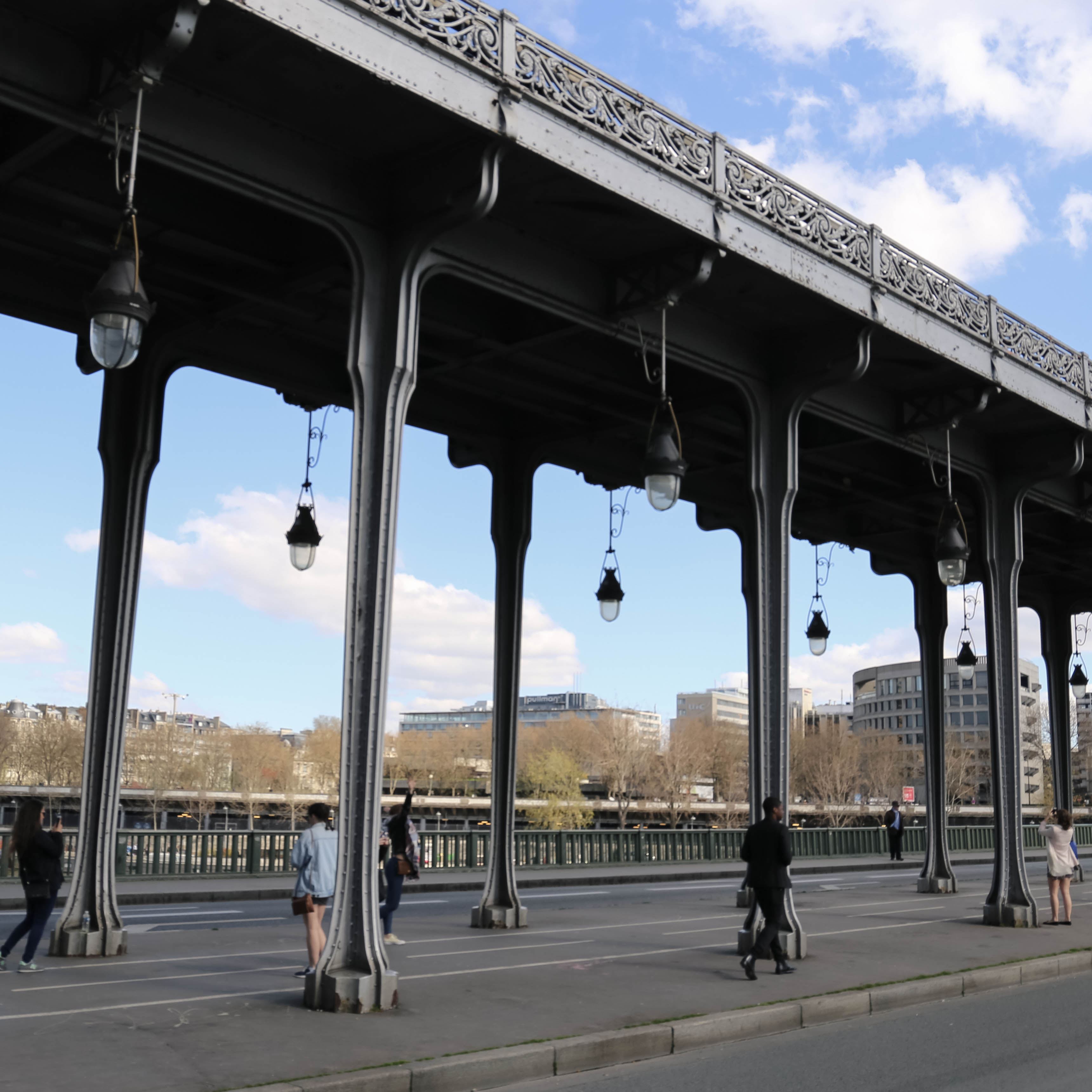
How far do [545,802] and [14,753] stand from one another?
55790 millimetres

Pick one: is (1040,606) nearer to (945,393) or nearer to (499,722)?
(945,393)

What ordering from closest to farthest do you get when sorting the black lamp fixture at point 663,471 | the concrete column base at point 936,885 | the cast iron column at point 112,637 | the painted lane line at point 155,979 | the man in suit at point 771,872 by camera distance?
the painted lane line at point 155,979 < the black lamp fixture at point 663,471 < the man in suit at point 771,872 < the cast iron column at point 112,637 < the concrete column base at point 936,885

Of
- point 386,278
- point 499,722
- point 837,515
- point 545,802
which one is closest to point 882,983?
point 499,722

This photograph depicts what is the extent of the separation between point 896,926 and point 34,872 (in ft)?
37.8

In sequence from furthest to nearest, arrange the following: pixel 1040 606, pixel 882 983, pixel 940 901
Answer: pixel 1040 606 → pixel 940 901 → pixel 882 983

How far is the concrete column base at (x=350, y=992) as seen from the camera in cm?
909

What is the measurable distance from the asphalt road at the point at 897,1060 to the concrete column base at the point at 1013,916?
22.0 ft

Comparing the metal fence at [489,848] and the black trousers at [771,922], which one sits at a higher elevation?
the black trousers at [771,922]

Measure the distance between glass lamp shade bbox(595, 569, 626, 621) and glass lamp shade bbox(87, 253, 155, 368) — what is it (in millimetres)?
11615

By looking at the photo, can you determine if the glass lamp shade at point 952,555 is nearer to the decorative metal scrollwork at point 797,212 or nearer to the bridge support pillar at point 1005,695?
the bridge support pillar at point 1005,695

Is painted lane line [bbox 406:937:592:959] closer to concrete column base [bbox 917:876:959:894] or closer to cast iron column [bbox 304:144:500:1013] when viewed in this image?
cast iron column [bbox 304:144:500:1013]

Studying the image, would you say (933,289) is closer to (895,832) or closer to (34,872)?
(34,872)

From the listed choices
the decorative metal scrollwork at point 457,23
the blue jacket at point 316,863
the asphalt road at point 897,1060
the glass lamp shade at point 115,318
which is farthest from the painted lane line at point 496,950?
the decorative metal scrollwork at point 457,23

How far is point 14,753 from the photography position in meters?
→ 119
